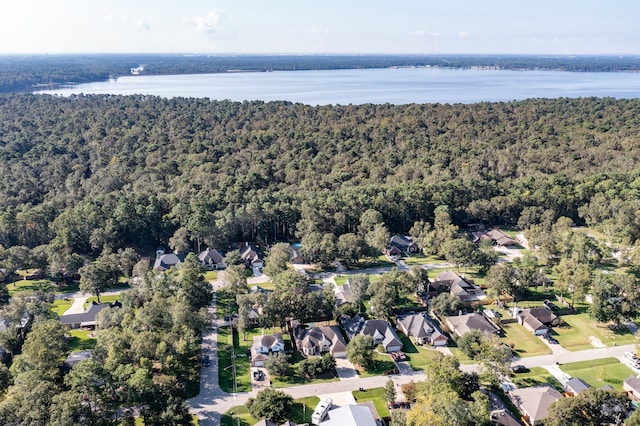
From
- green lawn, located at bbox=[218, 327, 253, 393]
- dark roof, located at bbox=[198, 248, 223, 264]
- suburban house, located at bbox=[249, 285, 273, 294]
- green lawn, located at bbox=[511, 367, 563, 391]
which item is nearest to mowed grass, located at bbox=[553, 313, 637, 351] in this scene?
green lawn, located at bbox=[511, 367, 563, 391]

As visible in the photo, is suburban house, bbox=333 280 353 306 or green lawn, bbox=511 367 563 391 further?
suburban house, bbox=333 280 353 306

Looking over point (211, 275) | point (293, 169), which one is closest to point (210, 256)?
point (211, 275)

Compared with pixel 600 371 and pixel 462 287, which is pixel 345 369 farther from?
pixel 600 371

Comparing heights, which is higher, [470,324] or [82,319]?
[470,324]

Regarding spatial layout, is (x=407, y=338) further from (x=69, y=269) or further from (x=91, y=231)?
(x=91, y=231)

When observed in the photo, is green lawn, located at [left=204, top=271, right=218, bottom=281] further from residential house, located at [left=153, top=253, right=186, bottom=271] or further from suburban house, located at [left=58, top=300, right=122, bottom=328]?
suburban house, located at [left=58, top=300, right=122, bottom=328]

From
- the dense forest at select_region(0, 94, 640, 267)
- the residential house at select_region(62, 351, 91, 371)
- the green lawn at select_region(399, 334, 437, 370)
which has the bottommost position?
the green lawn at select_region(399, 334, 437, 370)
